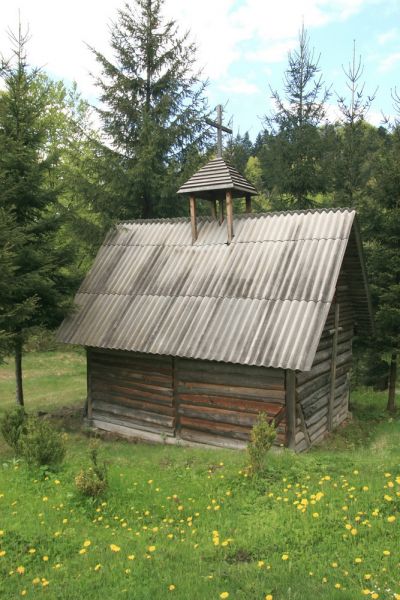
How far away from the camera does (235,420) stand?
1140 centimetres

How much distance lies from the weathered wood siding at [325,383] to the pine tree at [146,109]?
917 centimetres

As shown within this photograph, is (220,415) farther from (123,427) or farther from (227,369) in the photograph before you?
(123,427)

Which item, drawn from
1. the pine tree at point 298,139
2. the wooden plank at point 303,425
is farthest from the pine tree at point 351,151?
the wooden plank at point 303,425

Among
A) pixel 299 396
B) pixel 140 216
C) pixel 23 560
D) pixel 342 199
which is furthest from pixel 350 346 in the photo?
pixel 23 560

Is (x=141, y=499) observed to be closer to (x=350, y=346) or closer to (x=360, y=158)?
(x=350, y=346)

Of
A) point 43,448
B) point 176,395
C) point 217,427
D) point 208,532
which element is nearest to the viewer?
point 208,532

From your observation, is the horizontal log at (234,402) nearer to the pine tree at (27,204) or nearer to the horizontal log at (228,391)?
the horizontal log at (228,391)

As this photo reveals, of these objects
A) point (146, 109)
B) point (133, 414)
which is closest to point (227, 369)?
point (133, 414)

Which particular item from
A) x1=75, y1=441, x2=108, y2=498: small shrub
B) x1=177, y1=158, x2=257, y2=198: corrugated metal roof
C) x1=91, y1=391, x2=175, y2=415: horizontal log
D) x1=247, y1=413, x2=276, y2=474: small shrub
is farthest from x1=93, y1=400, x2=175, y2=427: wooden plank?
x1=177, y1=158, x2=257, y2=198: corrugated metal roof

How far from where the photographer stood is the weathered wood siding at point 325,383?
1151 centimetres

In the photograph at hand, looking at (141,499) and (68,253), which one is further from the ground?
(68,253)

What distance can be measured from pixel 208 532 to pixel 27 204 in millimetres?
11054

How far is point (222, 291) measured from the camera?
39.7ft

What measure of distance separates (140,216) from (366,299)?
422 inches
